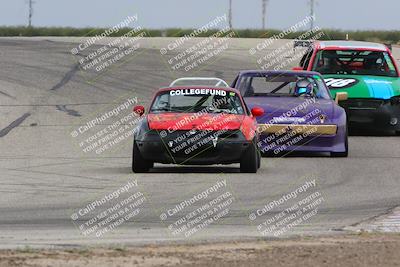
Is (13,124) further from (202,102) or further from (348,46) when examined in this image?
(202,102)

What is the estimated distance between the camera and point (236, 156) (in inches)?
590

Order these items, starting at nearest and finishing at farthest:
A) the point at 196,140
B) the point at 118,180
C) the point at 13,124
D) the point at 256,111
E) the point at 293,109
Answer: the point at 118,180 → the point at 196,140 → the point at 256,111 → the point at 293,109 → the point at 13,124

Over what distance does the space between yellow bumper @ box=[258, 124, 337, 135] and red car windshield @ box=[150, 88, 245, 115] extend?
1.22m

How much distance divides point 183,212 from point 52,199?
172cm

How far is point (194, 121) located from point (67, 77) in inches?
682

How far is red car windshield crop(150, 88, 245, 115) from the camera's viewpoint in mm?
15852

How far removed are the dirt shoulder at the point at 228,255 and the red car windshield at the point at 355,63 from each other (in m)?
13.0

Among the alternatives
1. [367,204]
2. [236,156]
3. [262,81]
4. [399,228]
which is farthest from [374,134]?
[262,81]

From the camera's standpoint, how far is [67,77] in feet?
105

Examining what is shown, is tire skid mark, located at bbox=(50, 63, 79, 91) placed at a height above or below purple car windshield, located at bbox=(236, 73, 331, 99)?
below

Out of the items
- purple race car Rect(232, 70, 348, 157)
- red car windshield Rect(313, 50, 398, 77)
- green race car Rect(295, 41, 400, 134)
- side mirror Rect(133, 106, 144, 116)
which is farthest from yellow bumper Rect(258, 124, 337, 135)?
red car windshield Rect(313, 50, 398, 77)

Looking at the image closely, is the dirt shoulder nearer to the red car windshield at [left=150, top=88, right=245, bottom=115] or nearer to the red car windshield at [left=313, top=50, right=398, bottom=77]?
the red car windshield at [left=150, top=88, right=245, bottom=115]

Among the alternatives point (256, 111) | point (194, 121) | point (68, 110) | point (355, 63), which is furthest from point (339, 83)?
point (194, 121)

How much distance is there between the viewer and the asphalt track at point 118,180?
33.7 ft
